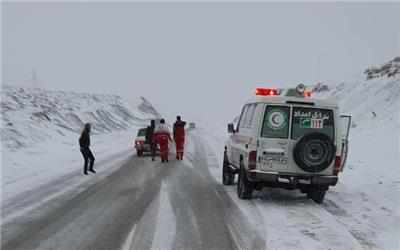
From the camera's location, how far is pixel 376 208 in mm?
10289

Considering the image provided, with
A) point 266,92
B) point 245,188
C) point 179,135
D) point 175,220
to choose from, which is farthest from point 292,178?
point 179,135

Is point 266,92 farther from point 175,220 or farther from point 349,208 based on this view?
point 175,220

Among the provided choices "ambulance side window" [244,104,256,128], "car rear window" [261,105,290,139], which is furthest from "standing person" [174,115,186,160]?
"car rear window" [261,105,290,139]

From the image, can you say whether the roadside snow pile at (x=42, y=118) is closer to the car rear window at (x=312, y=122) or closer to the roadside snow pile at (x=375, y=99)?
the car rear window at (x=312, y=122)

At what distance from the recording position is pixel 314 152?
10359 millimetres

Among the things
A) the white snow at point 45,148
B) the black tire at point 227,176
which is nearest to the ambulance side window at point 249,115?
the black tire at point 227,176

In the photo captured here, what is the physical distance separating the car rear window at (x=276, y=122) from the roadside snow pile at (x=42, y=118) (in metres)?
16.3

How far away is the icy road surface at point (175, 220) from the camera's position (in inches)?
290

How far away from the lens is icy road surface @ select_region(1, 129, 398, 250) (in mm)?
7375

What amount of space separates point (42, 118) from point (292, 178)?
29585mm

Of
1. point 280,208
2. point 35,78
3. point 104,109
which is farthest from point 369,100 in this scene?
point 35,78

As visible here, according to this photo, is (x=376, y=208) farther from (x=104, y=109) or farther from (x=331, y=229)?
(x=104, y=109)

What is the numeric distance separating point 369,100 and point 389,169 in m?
17.6

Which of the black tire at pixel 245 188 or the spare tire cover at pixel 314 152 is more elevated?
the spare tire cover at pixel 314 152
